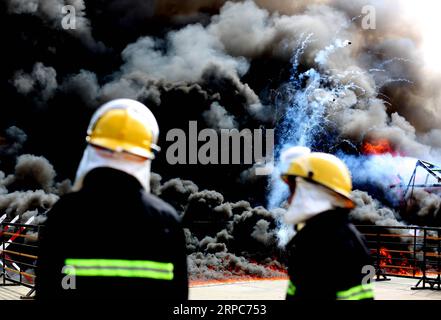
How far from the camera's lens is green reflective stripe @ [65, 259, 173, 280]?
1.80 metres

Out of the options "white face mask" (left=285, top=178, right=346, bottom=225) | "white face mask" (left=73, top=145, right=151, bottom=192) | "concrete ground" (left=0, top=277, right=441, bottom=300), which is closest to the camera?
"white face mask" (left=73, top=145, right=151, bottom=192)

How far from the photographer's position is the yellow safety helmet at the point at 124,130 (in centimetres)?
201

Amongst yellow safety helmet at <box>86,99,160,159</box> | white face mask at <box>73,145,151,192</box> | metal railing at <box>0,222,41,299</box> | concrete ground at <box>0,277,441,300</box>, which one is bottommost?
concrete ground at <box>0,277,441,300</box>

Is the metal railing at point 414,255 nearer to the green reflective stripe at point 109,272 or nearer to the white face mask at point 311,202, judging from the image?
the white face mask at point 311,202

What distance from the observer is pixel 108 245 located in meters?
1.81

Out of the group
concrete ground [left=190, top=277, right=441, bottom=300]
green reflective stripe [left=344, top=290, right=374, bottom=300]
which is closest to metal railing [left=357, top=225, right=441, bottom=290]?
concrete ground [left=190, top=277, right=441, bottom=300]

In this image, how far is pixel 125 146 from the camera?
200 centimetres

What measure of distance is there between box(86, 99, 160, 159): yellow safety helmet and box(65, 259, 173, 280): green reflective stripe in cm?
46

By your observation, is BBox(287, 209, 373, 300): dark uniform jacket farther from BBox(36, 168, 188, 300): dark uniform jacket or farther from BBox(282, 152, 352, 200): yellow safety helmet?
BBox(36, 168, 188, 300): dark uniform jacket

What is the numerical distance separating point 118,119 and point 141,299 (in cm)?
78

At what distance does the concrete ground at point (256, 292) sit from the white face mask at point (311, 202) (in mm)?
5886
